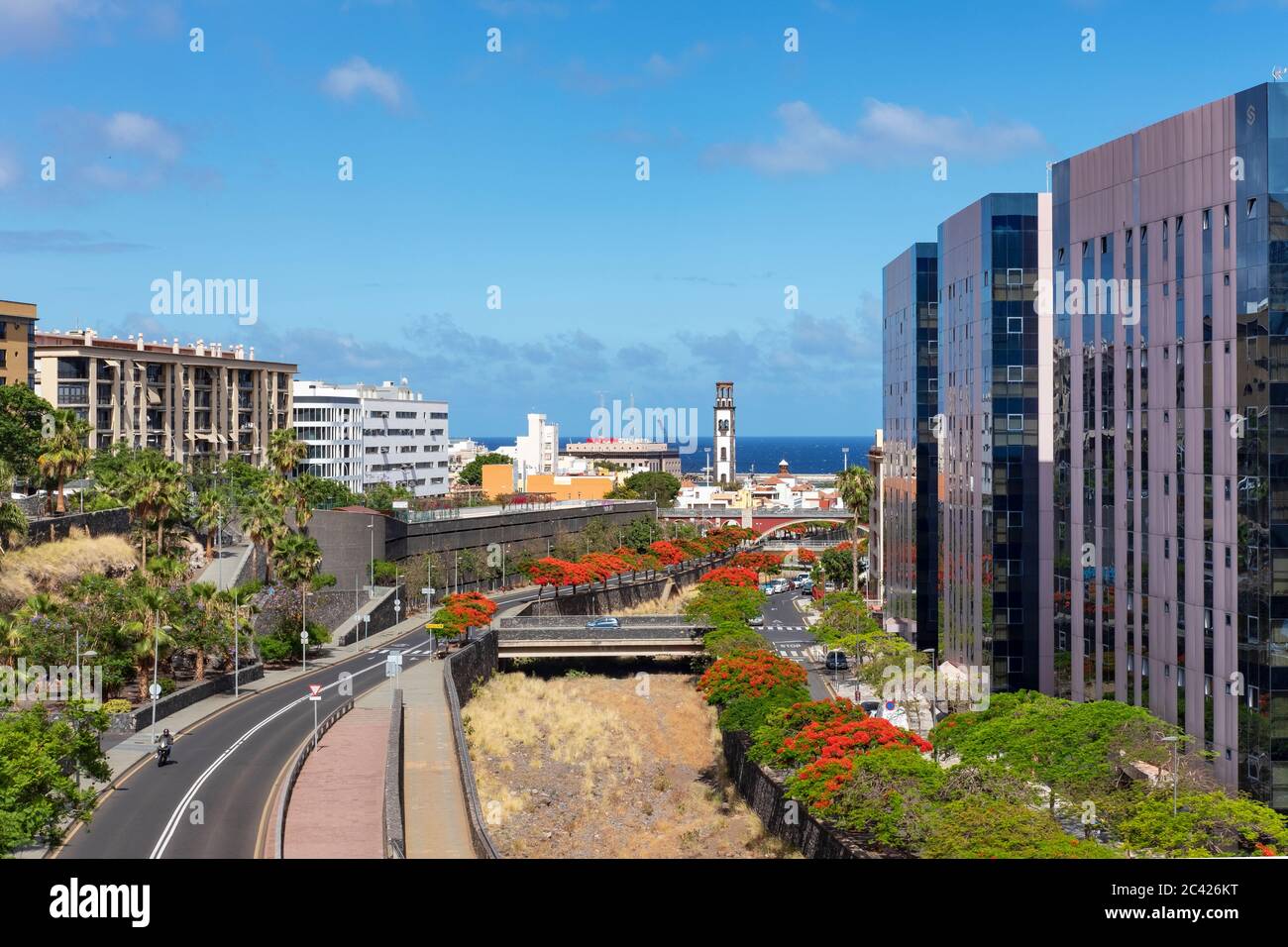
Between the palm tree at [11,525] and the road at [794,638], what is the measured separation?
40940 mm

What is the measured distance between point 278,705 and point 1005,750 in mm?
34063

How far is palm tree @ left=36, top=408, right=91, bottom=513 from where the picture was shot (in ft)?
254

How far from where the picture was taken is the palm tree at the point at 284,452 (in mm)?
94500

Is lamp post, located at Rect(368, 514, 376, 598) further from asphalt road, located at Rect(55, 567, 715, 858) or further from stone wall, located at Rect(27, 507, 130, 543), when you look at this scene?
asphalt road, located at Rect(55, 567, 715, 858)

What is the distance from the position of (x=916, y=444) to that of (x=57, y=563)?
48415 millimetres

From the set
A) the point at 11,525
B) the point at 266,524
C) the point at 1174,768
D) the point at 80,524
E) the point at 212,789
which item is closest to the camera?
the point at 1174,768

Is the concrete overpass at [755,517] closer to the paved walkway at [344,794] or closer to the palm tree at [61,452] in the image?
the palm tree at [61,452]

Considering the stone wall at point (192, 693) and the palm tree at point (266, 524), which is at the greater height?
the palm tree at point (266, 524)

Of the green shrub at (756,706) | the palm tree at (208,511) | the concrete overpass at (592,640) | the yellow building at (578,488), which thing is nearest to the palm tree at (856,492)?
the concrete overpass at (592,640)

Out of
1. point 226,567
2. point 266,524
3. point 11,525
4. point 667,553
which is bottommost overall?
point 667,553

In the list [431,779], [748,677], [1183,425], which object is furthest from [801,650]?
[1183,425]

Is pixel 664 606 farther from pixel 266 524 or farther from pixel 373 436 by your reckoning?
pixel 373 436

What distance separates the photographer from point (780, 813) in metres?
47.0
